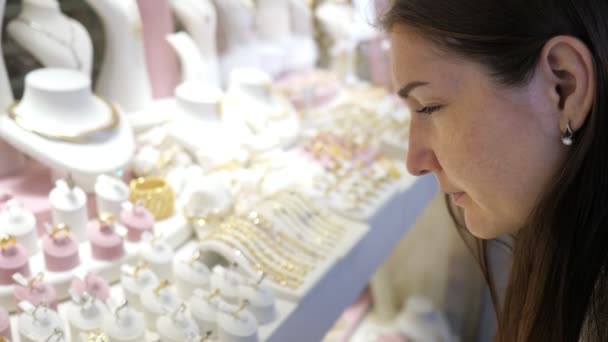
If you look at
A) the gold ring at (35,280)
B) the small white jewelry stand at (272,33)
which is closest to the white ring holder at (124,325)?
the gold ring at (35,280)

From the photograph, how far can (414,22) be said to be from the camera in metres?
0.64

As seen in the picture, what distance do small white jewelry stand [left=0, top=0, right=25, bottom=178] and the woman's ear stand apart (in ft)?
2.36

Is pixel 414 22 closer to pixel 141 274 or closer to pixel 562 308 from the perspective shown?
pixel 562 308

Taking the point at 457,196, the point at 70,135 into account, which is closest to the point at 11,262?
the point at 70,135

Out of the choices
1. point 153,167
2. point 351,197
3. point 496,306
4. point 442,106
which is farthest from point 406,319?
point 442,106

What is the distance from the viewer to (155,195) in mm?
964

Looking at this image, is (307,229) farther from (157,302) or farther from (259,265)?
(157,302)

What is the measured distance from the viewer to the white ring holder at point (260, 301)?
80 centimetres

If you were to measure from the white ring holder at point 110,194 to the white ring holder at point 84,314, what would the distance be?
7.5 inches

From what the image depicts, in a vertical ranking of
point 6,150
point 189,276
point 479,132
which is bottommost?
point 189,276

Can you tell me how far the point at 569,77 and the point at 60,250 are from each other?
62 centimetres

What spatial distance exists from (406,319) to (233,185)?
0.74 metres

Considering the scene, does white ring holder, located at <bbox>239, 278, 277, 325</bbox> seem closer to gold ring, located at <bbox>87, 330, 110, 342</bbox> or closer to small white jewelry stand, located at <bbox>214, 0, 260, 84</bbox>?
gold ring, located at <bbox>87, 330, 110, 342</bbox>

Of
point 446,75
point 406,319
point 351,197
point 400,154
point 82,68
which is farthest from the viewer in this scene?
point 406,319
